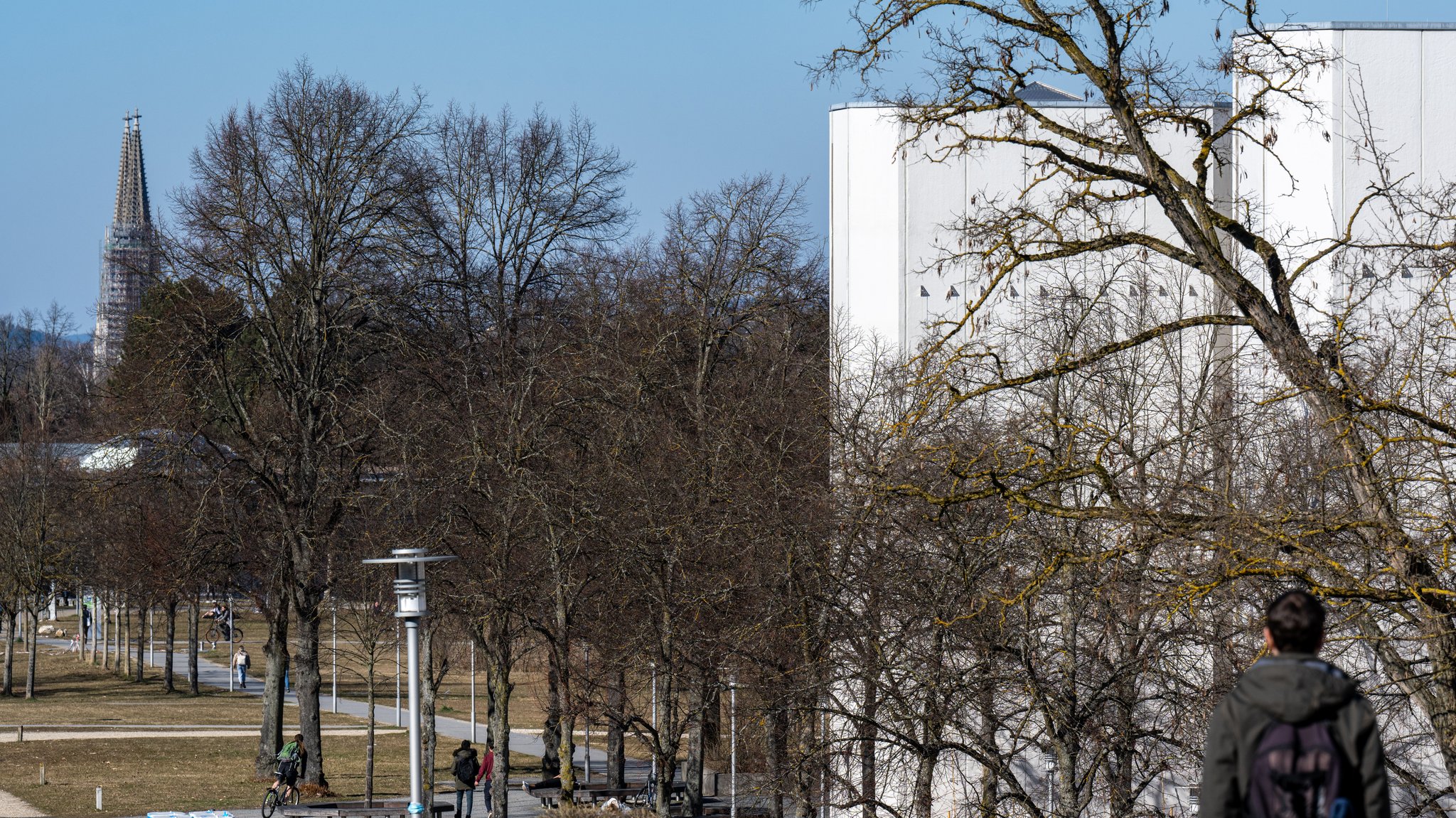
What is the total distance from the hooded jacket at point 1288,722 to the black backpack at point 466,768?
980 inches

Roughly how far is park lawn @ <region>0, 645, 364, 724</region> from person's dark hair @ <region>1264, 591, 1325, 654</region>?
42.9 m

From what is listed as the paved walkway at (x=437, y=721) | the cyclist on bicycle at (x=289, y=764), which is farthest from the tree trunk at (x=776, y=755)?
the paved walkway at (x=437, y=721)

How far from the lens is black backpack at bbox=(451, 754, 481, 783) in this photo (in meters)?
28.7

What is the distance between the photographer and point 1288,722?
505cm

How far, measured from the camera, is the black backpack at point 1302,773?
504 cm

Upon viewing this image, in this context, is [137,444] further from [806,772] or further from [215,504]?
[806,772]

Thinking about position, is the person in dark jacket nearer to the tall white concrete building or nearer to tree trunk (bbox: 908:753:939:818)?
tree trunk (bbox: 908:753:939:818)

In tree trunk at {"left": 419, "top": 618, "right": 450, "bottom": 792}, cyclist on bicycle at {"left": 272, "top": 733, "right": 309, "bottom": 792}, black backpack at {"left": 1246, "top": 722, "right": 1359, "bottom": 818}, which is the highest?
black backpack at {"left": 1246, "top": 722, "right": 1359, "bottom": 818}

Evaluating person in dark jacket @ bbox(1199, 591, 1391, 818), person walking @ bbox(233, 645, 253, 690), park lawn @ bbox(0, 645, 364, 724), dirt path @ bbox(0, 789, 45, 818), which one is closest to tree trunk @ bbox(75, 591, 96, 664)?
park lawn @ bbox(0, 645, 364, 724)

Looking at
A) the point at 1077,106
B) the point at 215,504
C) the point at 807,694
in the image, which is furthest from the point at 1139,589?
the point at 215,504

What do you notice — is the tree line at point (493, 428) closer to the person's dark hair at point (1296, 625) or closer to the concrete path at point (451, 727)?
the concrete path at point (451, 727)

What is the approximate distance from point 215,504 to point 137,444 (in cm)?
193

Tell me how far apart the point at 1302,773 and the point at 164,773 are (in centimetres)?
3327

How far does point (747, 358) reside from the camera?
3547 centimetres
